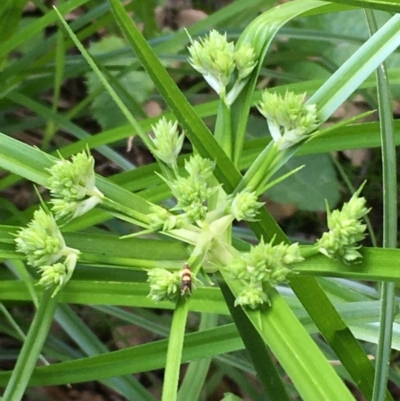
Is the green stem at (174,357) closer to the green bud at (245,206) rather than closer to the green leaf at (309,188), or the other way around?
the green bud at (245,206)

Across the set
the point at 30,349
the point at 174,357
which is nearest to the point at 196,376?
the point at 30,349

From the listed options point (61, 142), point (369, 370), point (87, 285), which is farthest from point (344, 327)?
point (61, 142)

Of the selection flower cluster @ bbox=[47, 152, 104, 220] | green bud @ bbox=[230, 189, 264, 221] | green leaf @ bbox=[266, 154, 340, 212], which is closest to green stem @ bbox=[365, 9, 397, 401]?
green bud @ bbox=[230, 189, 264, 221]

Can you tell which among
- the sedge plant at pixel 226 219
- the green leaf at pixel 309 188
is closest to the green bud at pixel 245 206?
the sedge plant at pixel 226 219

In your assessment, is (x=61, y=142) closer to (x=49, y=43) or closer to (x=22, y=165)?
(x=49, y=43)

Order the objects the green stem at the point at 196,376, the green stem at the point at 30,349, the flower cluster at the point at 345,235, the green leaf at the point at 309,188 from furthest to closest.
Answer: the green leaf at the point at 309,188, the green stem at the point at 196,376, the green stem at the point at 30,349, the flower cluster at the point at 345,235

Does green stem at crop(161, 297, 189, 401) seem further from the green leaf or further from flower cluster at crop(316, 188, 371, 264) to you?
the green leaf
